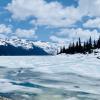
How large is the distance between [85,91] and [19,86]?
5.71 metres

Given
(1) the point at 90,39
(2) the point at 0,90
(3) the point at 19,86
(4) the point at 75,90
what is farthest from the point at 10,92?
(1) the point at 90,39

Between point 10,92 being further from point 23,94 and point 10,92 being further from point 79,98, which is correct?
point 79,98

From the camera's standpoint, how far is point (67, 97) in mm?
22344

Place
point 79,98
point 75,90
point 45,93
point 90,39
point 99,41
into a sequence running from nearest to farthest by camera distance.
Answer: point 79,98 < point 45,93 < point 75,90 < point 99,41 < point 90,39

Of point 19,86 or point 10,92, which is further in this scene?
point 19,86

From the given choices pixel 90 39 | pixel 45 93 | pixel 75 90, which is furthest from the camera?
pixel 90 39

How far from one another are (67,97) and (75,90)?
11.7ft

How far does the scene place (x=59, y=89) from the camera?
86.0 ft

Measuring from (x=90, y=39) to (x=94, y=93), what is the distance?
17407 cm

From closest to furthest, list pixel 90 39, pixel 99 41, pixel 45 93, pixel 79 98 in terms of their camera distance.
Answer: pixel 79 98, pixel 45 93, pixel 99 41, pixel 90 39

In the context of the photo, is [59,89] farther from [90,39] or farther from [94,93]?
[90,39]

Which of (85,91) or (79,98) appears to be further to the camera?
(85,91)

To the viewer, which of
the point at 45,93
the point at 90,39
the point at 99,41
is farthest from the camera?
the point at 90,39

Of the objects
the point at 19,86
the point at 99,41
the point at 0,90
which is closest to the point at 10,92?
the point at 0,90
